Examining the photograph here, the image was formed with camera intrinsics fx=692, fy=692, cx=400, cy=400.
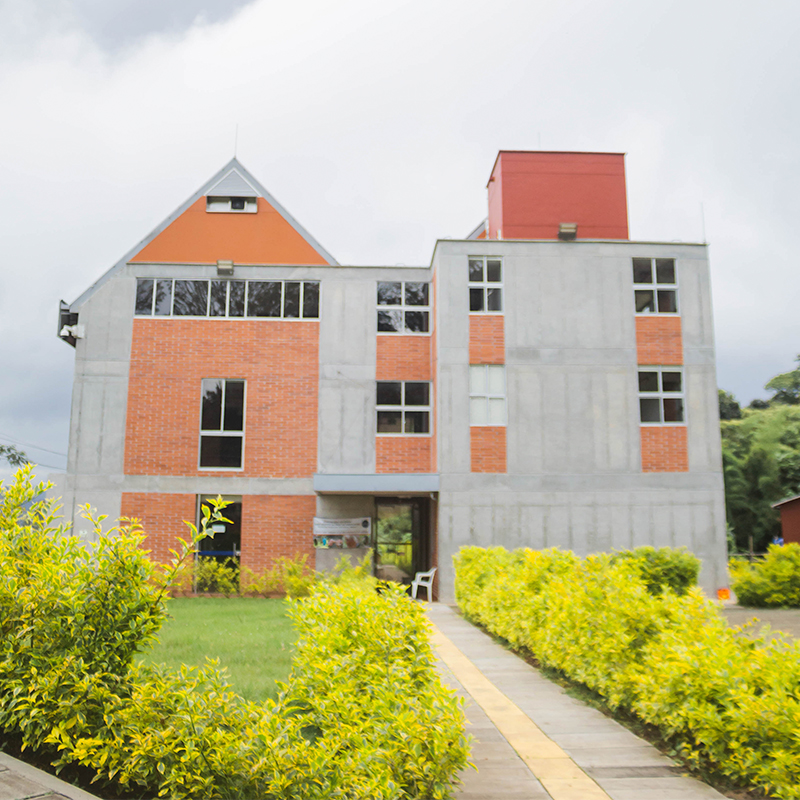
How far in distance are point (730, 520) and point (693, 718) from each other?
106 feet

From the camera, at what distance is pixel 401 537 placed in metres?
20.5

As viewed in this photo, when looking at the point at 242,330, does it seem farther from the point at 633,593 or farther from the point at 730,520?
the point at 730,520

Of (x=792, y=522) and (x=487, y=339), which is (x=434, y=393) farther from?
(x=792, y=522)

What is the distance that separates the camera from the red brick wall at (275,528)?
18.4 m

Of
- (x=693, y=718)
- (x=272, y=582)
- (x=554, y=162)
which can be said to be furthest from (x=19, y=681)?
(x=554, y=162)

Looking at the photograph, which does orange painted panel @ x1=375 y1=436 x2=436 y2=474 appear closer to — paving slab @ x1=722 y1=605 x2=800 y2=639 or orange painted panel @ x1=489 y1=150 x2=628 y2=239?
orange painted panel @ x1=489 y1=150 x2=628 y2=239

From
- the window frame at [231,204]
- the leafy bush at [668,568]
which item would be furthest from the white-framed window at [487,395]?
the window frame at [231,204]

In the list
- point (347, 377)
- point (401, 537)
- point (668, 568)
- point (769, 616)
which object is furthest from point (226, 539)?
point (769, 616)

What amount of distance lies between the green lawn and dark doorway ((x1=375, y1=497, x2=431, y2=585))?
5351 mm

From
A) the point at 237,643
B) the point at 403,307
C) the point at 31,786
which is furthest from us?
the point at 403,307

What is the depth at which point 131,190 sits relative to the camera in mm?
18938

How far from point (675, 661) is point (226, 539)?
15264 mm

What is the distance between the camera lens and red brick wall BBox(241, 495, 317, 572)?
1842 centimetres

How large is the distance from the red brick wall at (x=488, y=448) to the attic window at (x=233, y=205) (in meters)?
9.92
